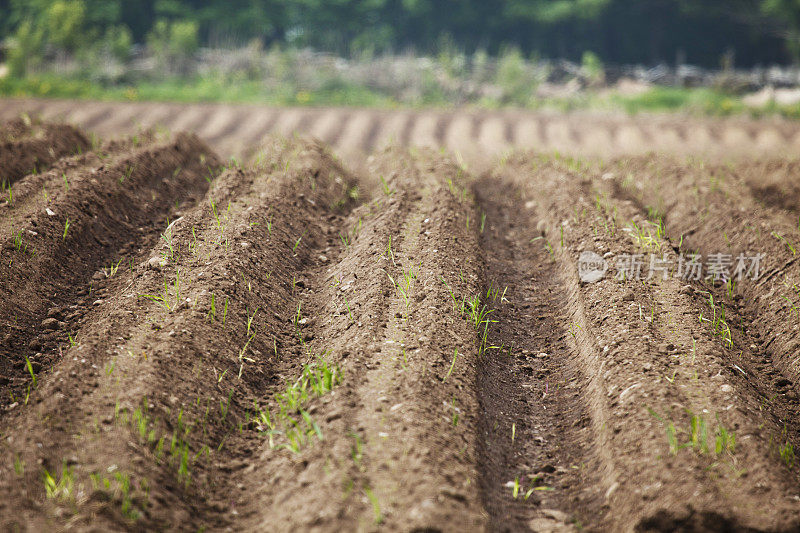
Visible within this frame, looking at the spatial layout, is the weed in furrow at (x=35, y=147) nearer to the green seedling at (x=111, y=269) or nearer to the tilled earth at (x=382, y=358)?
the tilled earth at (x=382, y=358)

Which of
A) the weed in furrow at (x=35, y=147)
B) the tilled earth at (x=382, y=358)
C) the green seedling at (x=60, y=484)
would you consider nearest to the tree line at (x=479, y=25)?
the weed in furrow at (x=35, y=147)

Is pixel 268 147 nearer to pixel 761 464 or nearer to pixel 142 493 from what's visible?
pixel 142 493

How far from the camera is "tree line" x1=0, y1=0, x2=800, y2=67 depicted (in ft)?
68.4

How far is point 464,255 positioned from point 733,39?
2685 cm

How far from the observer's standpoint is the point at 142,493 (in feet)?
8.39

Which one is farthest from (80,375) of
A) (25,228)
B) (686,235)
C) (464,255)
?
(686,235)

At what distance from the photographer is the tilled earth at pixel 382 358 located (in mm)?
2598

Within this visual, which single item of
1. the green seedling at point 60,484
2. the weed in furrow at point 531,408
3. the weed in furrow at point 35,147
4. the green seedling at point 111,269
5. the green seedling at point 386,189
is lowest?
the weed in furrow at point 531,408

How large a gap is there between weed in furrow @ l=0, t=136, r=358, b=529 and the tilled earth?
0.01 m

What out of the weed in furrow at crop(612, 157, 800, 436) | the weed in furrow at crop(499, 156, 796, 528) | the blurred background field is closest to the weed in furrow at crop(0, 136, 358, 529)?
the weed in furrow at crop(499, 156, 796, 528)

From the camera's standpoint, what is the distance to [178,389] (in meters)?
3.12

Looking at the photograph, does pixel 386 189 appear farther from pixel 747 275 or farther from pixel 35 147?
pixel 35 147

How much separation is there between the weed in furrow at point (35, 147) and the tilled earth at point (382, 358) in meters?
0.05
